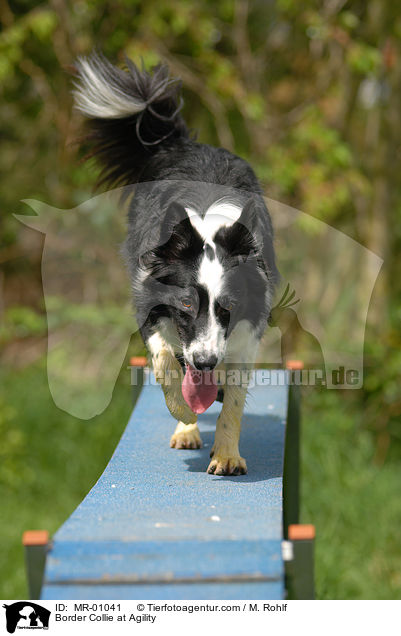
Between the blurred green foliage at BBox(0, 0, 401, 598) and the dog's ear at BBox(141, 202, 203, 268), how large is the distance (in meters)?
3.21

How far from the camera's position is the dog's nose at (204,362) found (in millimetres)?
2428

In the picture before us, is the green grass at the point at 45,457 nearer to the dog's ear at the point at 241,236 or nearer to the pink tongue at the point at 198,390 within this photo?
the pink tongue at the point at 198,390

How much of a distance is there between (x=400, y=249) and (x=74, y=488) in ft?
12.7

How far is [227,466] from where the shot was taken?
112 inches

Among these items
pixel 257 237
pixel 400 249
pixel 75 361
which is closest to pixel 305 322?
pixel 400 249

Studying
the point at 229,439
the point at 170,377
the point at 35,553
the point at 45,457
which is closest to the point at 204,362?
the point at 170,377

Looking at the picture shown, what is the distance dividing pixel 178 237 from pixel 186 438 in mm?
1088

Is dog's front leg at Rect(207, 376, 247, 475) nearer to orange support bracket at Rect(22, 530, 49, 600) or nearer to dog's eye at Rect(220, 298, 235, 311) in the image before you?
dog's eye at Rect(220, 298, 235, 311)

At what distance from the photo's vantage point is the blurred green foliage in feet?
18.9

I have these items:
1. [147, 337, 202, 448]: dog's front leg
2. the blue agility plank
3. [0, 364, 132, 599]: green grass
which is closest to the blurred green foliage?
[0, 364, 132, 599]: green grass

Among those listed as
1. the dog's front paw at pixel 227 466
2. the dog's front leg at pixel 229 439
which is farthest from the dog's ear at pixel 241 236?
the dog's front paw at pixel 227 466

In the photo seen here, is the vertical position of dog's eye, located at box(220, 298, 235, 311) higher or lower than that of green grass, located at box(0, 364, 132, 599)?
higher

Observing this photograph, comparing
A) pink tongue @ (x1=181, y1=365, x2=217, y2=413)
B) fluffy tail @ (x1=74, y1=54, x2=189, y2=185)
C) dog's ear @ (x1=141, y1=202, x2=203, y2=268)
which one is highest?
fluffy tail @ (x1=74, y1=54, x2=189, y2=185)

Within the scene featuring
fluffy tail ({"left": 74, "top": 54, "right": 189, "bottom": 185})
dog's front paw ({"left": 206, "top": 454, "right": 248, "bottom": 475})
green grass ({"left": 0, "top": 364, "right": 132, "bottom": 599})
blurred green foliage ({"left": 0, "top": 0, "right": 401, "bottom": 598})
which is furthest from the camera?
blurred green foliage ({"left": 0, "top": 0, "right": 401, "bottom": 598})
